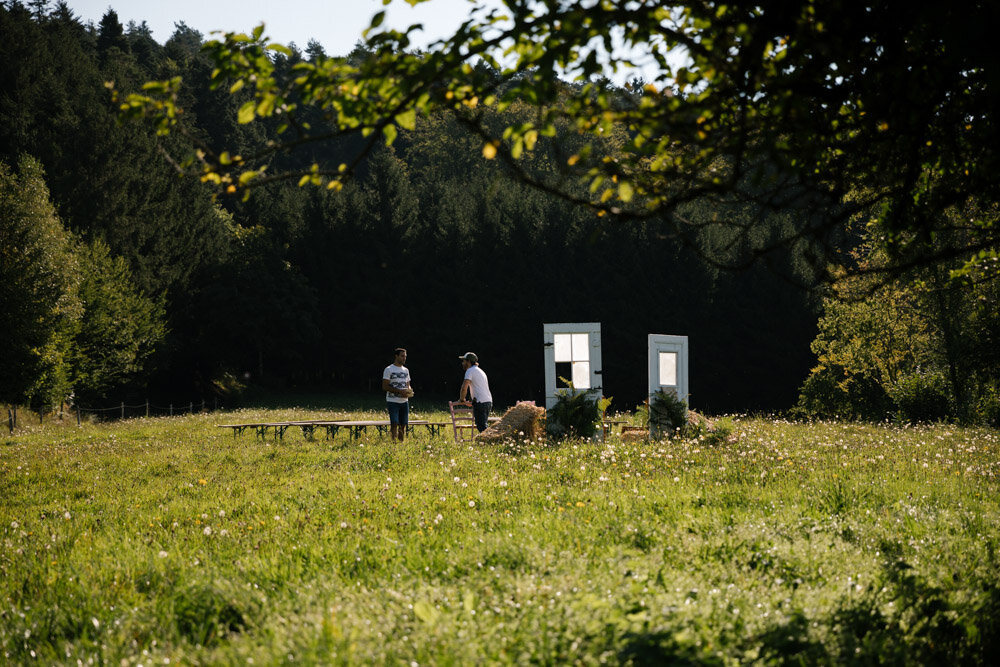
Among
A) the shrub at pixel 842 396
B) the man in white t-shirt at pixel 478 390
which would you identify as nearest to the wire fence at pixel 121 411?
the man in white t-shirt at pixel 478 390

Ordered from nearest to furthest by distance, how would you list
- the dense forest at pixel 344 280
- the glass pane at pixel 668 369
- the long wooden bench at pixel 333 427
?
the glass pane at pixel 668 369
the long wooden bench at pixel 333 427
the dense forest at pixel 344 280

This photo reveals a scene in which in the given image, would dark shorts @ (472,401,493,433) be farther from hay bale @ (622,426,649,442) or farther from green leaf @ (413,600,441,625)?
green leaf @ (413,600,441,625)

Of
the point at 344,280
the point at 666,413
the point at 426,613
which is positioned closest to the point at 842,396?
the point at 666,413

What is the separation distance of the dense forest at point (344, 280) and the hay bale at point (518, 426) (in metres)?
20.6

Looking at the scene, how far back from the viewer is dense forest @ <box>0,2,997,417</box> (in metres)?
38.1

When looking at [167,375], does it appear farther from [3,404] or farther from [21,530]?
[21,530]

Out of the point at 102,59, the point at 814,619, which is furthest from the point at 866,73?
the point at 102,59

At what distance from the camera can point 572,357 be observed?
15.5m

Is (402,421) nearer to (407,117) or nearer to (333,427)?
(333,427)

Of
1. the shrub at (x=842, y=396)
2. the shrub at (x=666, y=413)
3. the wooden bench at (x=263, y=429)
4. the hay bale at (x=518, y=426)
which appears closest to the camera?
the hay bale at (x=518, y=426)

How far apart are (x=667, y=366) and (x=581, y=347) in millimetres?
1798

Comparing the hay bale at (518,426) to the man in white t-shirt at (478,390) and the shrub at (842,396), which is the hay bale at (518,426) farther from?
the shrub at (842,396)

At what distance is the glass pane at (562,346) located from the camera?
1555cm

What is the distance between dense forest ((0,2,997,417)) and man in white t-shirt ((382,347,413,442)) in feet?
64.9
